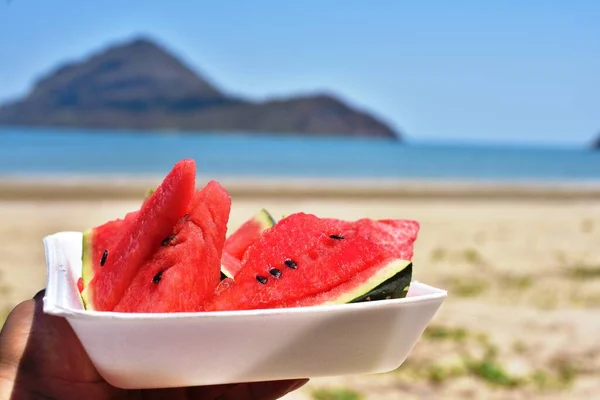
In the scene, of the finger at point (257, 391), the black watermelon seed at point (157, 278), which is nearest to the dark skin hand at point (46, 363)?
the finger at point (257, 391)

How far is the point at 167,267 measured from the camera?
68.7 inches

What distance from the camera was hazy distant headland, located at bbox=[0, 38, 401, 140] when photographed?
388 ft

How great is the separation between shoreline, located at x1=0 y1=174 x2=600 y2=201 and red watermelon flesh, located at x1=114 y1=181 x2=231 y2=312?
17.1 meters

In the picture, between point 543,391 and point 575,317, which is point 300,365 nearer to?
point 543,391

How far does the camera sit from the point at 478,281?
352 inches

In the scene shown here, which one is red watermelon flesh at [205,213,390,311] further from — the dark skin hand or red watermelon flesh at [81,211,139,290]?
red watermelon flesh at [81,211,139,290]

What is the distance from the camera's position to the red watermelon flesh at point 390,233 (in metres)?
2.07

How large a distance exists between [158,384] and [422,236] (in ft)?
36.9

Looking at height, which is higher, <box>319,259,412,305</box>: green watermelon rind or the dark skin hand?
<box>319,259,412,305</box>: green watermelon rind

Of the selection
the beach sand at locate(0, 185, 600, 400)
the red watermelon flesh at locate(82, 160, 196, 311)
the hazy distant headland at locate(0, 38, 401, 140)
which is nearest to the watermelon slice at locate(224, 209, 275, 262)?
the red watermelon flesh at locate(82, 160, 196, 311)

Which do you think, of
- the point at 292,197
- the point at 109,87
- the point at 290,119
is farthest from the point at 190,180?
the point at 109,87

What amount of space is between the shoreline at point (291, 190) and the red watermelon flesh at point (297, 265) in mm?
17052

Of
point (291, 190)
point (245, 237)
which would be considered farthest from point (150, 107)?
point (245, 237)

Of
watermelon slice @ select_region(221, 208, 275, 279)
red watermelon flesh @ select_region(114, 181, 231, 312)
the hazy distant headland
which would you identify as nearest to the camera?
red watermelon flesh @ select_region(114, 181, 231, 312)
